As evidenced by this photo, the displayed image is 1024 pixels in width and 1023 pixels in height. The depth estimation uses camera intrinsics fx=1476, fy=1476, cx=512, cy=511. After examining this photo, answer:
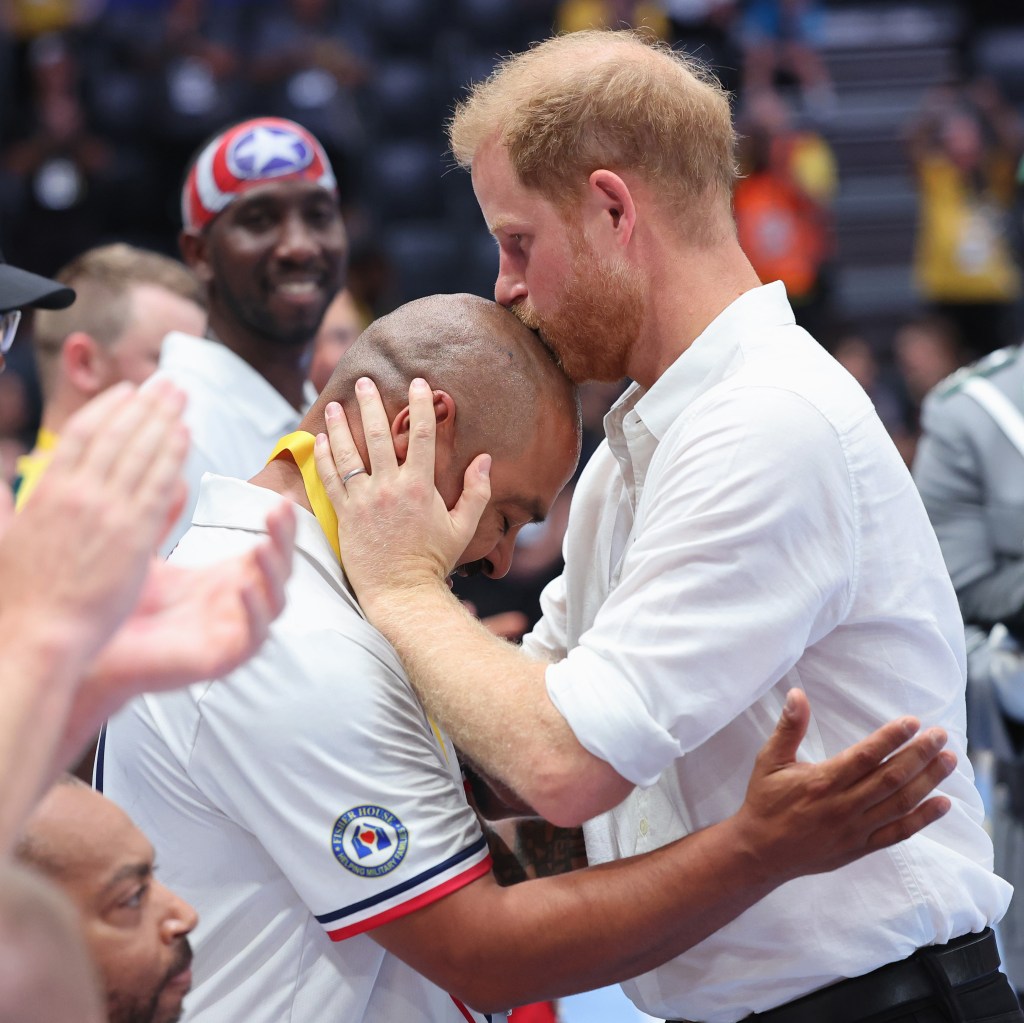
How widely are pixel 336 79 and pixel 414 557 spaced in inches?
335

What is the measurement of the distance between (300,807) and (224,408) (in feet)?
7.50

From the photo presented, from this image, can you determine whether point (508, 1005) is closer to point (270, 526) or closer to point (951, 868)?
point (951, 868)

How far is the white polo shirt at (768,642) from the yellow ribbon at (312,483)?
46 cm

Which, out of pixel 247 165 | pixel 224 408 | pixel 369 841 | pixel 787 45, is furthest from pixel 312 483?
pixel 787 45

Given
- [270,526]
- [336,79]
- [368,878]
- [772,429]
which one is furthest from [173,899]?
[336,79]

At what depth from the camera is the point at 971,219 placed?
9961 millimetres

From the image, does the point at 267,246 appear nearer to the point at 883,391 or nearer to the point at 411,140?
the point at 883,391

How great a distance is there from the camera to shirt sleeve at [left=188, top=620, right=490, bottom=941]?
1.96 meters

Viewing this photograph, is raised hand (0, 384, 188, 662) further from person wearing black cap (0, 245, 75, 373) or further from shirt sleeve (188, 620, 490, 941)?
person wearing black cap (0, 245, 75, 373)

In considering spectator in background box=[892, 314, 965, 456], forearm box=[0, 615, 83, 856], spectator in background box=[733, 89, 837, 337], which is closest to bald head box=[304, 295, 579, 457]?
forearm box=[0, 615, 83, 856]

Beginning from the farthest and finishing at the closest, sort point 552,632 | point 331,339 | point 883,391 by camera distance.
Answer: point 883,391 < point 331,339 < point 552,632

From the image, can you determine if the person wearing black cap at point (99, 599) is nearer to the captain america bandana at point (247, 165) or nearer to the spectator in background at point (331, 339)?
the captain america bandana at point (247, 165)

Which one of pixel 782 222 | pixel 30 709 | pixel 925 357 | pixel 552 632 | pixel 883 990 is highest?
pixel 30 709

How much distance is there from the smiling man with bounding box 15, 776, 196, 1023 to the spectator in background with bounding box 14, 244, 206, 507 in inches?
109
